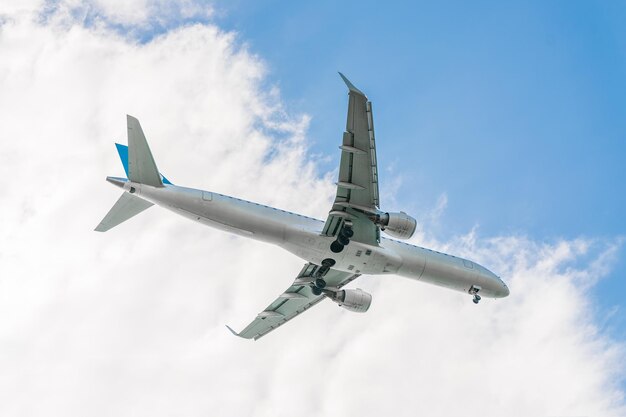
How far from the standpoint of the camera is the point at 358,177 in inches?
1454

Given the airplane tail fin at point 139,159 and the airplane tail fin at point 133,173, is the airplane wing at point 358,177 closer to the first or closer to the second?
the airplane tail fin at point 133,173

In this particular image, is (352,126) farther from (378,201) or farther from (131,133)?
(131,133)

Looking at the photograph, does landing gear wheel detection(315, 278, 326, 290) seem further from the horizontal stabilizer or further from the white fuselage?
the horizontal stabilizer

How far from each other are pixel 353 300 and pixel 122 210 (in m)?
15.0

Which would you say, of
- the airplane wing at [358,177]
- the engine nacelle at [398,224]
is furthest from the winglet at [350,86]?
the engine nacelle at [398,224]

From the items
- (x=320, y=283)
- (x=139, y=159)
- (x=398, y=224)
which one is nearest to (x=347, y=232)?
(x=398, y=224)

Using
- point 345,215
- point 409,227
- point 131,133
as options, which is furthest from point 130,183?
point 409,227

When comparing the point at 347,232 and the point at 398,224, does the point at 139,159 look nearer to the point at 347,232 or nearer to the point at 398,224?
the point at 347,232

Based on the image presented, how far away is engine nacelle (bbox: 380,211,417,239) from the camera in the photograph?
129 feet

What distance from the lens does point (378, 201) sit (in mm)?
38688

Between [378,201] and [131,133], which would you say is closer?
[131,133]

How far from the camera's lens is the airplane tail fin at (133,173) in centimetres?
3612

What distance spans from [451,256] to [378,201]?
29.4 feet

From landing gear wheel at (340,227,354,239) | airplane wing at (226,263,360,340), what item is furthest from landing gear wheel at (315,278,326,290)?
landing gear wheel at (340,227,354,239)
